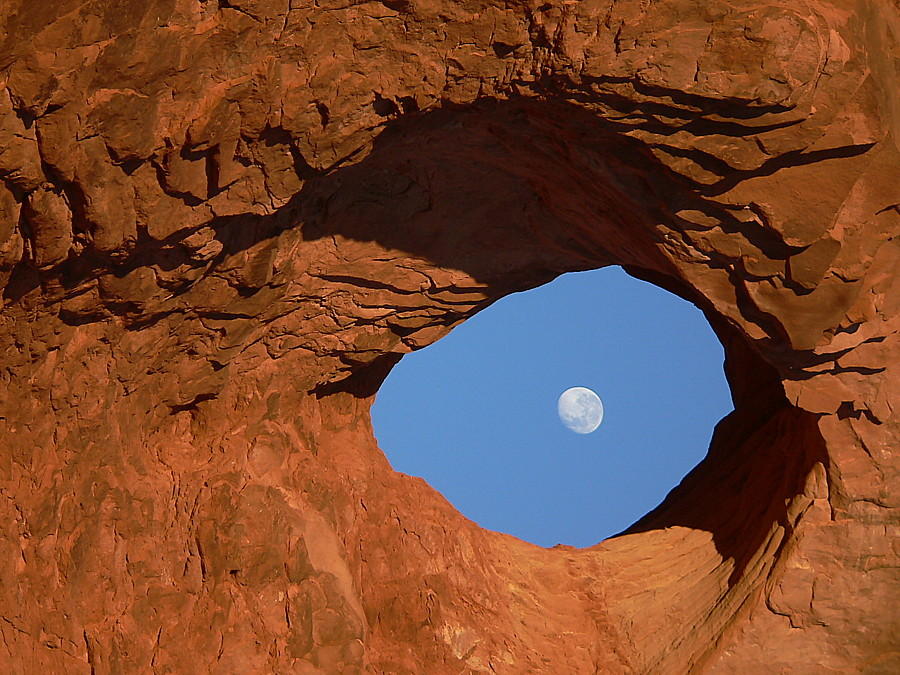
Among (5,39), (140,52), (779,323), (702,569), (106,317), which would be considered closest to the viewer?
(5,39)

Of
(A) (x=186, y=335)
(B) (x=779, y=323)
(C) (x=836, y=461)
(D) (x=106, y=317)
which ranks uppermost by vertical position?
(B) (x=779, y=323)

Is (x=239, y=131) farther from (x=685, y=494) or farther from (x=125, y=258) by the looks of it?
(x=685, y=494)

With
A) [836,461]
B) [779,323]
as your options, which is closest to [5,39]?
[779,323]

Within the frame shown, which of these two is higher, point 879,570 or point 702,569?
point 879,570

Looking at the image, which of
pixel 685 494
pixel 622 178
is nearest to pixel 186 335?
pixel 622 178

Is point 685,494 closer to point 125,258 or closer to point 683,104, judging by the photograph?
point 683,104

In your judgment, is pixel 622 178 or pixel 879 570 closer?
pixel 622 178

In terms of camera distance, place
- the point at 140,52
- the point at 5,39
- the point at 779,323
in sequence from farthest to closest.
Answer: the point at 779,323 < the point at 140,52 < the point at 5,39
